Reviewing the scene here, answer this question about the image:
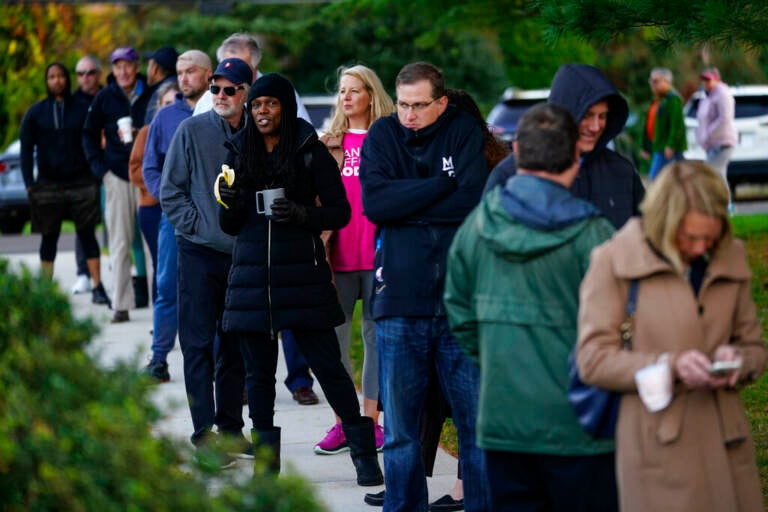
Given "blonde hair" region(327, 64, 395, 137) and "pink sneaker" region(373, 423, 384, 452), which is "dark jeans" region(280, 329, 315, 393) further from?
"blonde hair" region(327, 64, 395, 137)

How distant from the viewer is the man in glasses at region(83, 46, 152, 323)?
37.0 feet

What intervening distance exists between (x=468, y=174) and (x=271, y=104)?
1.23 meters

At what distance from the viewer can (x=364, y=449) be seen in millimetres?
6840

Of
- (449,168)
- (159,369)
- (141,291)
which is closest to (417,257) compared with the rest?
(449,168)

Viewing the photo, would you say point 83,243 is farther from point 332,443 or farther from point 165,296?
point 332,443

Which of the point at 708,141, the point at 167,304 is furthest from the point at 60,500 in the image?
the point at 708,141

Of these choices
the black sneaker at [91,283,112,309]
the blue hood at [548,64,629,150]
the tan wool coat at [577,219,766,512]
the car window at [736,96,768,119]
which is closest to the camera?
the tan wool coat at [577,219,766,512]

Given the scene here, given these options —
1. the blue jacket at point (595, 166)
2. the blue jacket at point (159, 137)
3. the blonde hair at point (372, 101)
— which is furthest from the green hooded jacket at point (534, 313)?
the blue jacket at point (159, 137)

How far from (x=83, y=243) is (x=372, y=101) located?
6073mm

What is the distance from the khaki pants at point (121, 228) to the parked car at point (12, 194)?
1049 cm

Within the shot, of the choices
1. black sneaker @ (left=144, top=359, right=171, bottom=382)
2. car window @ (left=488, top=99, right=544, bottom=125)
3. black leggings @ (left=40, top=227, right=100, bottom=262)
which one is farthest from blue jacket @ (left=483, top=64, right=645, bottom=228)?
car window @ (left=488, top=99, right=544, bottom=125)

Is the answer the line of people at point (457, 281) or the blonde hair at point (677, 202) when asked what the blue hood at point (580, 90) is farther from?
the blonde hair at point (677, 202)

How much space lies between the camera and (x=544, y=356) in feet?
14.0

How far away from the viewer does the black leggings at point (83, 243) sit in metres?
12.7
